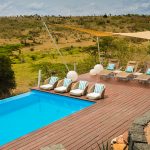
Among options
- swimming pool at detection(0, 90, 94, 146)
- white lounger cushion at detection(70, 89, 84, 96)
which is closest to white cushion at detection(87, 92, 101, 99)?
swimming pool at detection(0, 90, 94, 146)

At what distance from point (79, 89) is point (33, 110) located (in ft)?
7.19

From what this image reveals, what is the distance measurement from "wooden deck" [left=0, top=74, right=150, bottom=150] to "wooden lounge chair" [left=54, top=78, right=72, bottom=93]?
1.88m

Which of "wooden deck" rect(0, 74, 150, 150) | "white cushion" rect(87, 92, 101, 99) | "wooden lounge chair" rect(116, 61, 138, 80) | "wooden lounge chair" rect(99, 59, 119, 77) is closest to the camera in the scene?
"wooden deck" rect(0, 74, 150, 150)

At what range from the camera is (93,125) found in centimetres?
893

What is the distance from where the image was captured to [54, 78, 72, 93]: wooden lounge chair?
13117mm

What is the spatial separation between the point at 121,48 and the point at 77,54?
26.6ft

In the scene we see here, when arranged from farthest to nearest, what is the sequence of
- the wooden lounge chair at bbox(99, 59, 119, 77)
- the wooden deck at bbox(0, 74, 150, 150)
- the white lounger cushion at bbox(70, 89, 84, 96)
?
the wooden lounge chair at bbox(99, 59, 119, 77), the white lounger cushion at bbox(70, 89, 84, 96), the wooden deck at bbox(0, 74, 150, 150)

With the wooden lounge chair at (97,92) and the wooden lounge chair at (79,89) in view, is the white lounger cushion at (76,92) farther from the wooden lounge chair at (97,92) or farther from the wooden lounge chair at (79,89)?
the wooden lounge chair at (97,92)

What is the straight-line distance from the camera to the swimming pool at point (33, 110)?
10273 millimetres

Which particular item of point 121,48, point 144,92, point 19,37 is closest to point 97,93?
point 144,92

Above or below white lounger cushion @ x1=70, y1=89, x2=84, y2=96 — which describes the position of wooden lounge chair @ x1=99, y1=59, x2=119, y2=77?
above

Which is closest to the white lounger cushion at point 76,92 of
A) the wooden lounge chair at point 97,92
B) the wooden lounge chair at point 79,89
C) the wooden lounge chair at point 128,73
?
the wooden lounge chair at point 79,89

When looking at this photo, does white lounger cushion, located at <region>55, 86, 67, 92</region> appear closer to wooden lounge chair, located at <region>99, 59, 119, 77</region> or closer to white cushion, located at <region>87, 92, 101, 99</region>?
white cushion, located at <region>87, 92, 101, 99</region>

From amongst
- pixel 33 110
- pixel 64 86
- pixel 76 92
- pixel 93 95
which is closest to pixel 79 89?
pixel 76 92
